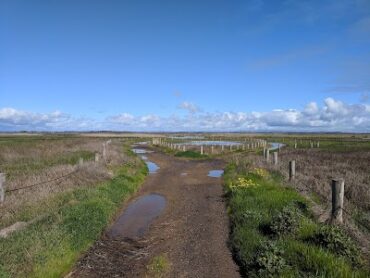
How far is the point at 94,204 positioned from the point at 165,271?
6137 millimetres

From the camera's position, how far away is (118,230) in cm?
1329

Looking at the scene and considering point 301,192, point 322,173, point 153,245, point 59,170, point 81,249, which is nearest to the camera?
point 81,249

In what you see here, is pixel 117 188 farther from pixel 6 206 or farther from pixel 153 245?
pixel 153 245

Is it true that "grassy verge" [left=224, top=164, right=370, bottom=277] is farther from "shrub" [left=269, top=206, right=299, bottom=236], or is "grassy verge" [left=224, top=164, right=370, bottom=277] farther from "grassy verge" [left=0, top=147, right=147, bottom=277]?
"grassy verge" [left=0, top=147, right=147, bottom=277]

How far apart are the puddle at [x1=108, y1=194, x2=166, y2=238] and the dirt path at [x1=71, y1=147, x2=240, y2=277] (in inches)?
11.7

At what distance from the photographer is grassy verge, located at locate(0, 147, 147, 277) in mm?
8703

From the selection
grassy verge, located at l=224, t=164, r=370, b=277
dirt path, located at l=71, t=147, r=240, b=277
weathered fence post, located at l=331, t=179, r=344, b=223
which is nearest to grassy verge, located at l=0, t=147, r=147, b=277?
dirt path, located at l=71, t=147, r=240, b=277

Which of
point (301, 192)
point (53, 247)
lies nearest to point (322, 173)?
point (301, 192)

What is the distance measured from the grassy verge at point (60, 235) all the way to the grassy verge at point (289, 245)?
166 inches

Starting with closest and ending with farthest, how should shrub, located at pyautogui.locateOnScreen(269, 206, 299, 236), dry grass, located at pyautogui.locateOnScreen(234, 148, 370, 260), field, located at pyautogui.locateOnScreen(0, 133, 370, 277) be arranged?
field, located at pyautogui.locateOnScreen(0, 133, 370, 277), shrub, located at pyautogui.locateOnScreen(269, 206, 299, 236), dry grass, located at pyautogui.locateOnScreen(234, 148, 370, 260)

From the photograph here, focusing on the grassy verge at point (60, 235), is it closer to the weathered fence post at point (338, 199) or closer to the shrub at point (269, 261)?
the shrub at point (269, 261)

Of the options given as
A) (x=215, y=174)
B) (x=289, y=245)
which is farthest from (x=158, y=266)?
(x=215, y=174)

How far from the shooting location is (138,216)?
602 inches

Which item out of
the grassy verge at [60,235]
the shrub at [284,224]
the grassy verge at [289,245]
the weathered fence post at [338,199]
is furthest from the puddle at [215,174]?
the shrub at [284,224]
